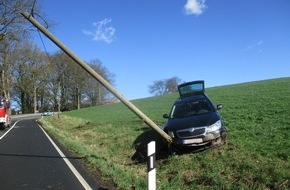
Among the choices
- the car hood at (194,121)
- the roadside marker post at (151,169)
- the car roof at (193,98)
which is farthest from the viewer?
the car roof at (193,98)

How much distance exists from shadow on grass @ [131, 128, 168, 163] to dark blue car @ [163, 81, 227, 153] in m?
0.78

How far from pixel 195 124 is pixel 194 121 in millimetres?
252

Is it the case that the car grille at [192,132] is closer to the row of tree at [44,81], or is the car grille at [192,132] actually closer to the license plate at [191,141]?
the license plate at [191,141]

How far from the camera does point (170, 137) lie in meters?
12.2

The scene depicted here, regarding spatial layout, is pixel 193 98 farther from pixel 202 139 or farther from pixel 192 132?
pixel 202 139

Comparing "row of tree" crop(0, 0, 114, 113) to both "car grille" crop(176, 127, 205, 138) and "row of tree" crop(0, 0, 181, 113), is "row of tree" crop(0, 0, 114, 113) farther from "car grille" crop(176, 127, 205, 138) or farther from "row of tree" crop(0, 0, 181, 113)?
"car grille" crop(176, 127, 205, 138)

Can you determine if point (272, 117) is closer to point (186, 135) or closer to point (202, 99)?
point (202, 99)

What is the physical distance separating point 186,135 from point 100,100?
83.7 meters

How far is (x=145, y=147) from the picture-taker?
47.3 feet

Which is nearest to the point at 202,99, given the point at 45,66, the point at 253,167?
the point at 253,167

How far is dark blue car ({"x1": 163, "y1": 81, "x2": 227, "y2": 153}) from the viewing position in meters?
11.6

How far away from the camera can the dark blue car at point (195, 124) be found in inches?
456

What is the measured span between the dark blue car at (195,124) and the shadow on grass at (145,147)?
0.78 metres

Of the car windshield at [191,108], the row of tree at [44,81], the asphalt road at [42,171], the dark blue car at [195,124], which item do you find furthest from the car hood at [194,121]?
the row of tree at [44,81]
